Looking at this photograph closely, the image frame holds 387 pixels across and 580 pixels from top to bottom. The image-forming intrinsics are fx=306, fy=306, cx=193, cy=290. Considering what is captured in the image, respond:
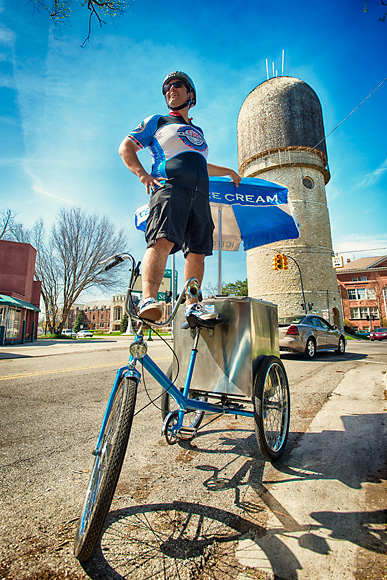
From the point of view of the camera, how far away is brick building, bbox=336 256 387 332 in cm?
5394

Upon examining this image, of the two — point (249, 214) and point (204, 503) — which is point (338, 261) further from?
point (204, 503)

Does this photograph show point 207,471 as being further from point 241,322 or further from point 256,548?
point 241,322

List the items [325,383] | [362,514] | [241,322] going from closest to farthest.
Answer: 1. [362,514]
2. [241,322]
3. [325,383]

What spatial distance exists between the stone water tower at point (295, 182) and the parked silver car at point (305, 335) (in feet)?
62.9

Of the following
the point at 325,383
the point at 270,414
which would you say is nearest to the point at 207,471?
the point at 270,414

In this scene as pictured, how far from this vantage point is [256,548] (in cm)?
124

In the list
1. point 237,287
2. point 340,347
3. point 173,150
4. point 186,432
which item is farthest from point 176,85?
point 237,287

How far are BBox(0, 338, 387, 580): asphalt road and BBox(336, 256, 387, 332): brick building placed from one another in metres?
57.0

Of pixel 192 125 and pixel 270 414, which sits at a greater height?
pixel 192 125

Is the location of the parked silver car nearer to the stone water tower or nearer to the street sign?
the stone water tower

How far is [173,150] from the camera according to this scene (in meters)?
2.34

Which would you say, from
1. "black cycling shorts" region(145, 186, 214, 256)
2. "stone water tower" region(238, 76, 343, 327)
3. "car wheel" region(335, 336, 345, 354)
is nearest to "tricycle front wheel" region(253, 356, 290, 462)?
"black cycling shorts" region(145, 186, 214, 256)

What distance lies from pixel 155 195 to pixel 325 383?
4.31 m

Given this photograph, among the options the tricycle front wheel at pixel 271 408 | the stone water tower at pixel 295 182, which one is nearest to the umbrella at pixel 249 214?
the tricycle front wheel at pixel 271 408
